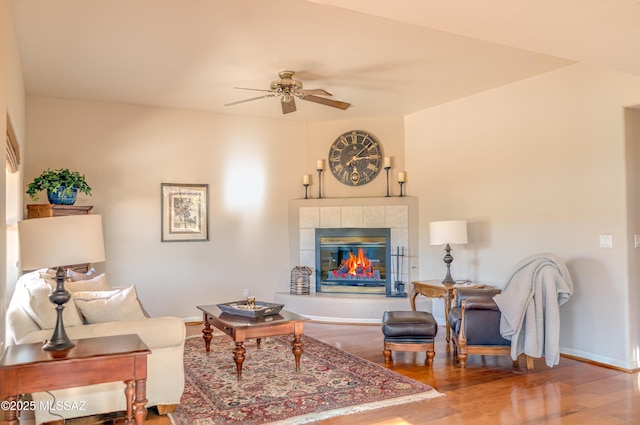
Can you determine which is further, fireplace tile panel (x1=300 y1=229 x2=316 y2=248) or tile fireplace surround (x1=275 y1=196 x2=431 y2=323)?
fireplace tile panel (x1=300 y1=229 x2=316 y2=248)

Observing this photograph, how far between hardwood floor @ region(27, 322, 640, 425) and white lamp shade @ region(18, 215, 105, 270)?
1201 millimetres

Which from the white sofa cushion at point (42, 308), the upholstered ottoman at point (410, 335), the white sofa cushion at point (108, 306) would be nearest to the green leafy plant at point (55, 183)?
the white sofa cushion at point (108, 306)

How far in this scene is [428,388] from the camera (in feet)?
11.8

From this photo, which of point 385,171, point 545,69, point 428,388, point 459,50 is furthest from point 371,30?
point 385,171

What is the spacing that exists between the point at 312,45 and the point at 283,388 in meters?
2.73

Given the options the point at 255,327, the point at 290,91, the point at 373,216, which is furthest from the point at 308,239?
the point at 255,327

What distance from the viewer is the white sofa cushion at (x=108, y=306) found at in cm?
307

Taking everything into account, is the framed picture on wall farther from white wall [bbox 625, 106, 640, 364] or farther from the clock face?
white wall [bbox 625, 106, 640, 364]

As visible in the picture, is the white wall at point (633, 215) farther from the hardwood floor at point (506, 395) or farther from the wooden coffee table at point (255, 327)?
the wooden coffee table at point (255, 327)

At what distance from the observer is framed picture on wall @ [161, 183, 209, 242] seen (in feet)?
20.2

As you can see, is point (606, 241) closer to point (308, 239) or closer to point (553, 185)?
point (553, 185)

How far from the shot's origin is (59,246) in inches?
95.5

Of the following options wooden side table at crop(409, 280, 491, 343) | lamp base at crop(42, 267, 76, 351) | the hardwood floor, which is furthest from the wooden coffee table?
wooden side table at crop(409, 280, 491, 343)

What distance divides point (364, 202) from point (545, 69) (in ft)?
9.15
